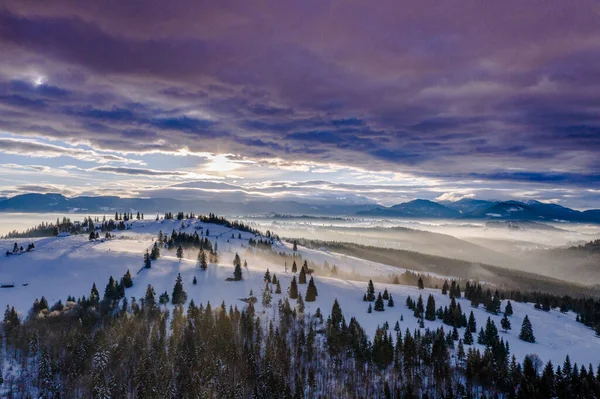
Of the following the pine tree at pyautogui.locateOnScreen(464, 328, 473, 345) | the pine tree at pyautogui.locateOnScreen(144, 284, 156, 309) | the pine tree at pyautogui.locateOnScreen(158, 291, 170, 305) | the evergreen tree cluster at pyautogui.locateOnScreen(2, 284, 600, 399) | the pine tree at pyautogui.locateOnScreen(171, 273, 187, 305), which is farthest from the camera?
the pine tree at pyautogui.locateOnScreen(171, 273, 187, 305)

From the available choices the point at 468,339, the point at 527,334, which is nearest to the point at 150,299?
the point at 468,339

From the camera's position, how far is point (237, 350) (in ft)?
513

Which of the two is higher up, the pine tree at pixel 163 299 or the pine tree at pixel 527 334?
the pine tree at pixel 163 299

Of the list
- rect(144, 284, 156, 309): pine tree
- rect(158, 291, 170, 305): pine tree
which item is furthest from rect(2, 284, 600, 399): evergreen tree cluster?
rect(158, 291, 170, 305): pine tree

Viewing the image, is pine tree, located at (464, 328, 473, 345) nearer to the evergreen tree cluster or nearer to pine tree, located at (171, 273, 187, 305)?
the evergreen tree cluster

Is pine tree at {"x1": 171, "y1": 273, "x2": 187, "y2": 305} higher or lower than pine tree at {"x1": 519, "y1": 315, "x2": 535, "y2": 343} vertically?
higher

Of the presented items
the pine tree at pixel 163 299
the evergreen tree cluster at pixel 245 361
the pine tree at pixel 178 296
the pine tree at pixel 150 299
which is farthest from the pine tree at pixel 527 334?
the pine tree at pixel 150 299

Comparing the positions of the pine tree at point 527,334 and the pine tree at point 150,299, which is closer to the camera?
the pine tree at point 150,299

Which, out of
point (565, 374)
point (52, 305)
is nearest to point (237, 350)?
point (52, 305)

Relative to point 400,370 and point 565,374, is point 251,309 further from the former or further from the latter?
point 565,374

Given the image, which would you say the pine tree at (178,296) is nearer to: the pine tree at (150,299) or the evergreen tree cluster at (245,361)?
the pine tree at (150,299)

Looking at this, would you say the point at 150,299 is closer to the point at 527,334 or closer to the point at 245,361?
the point at 245,361

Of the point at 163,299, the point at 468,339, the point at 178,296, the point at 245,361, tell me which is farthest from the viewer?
the point at 178,296

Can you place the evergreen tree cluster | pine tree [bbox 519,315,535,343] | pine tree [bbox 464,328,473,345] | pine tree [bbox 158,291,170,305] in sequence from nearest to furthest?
the evergreen tree cluster → pine tree [bbox 464,328,473,345] → pine tree [bbox 519,315,535,343] → pine tree [bbox 158,291,170,305]
